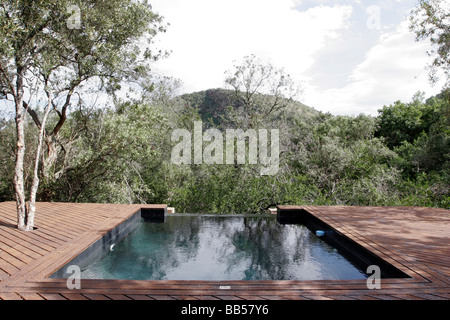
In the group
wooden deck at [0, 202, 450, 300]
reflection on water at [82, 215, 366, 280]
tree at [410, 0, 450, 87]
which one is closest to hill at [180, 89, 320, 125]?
tree at [410, 0, 450, 87]

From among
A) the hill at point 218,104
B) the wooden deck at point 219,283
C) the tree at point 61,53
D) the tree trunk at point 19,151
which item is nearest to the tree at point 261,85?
the hill at point 218,104

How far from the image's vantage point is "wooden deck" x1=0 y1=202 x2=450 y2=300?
2.37 meters

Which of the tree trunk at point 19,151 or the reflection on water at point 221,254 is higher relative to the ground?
the tree trunk at point 19,151

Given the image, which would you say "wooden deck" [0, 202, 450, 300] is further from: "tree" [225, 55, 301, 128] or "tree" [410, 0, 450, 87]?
"tree" [225, 55, 301, 128]

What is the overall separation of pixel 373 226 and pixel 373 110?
13.2 meters

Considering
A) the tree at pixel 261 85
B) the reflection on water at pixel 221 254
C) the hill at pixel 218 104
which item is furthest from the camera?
the hill at pixel 218 104

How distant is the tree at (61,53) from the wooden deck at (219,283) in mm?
699

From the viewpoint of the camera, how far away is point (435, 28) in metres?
9.30

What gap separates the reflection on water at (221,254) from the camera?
3613 millimetres

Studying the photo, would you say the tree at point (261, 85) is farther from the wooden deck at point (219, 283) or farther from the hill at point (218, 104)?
the wooden deck at point (219, 283)

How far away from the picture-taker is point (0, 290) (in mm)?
2389

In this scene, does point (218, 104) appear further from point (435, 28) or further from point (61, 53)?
point (61, 53)
